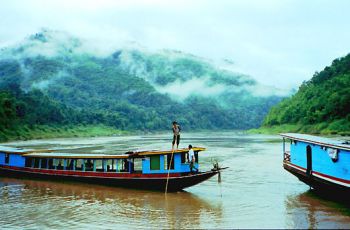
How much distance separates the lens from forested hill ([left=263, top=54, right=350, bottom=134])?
71.1 meters

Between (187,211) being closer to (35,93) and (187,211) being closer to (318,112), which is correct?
(318,112)

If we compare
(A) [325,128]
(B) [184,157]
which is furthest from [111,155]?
(A) [325,128]

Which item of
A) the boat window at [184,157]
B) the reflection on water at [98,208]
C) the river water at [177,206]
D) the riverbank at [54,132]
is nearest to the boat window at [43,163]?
the river water at [177,206]

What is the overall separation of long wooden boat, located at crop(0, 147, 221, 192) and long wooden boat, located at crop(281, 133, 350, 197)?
462 centimetres

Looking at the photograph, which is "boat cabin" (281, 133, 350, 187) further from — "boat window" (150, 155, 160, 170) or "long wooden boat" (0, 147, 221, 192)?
"boat window" (150, 155, 160, 170)

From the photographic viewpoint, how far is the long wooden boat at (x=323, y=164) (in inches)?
660

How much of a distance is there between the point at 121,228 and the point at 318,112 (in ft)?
228

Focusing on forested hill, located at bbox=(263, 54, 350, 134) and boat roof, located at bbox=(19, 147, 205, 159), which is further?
forested hill, located at bbox=(263, 54, 350, 134)

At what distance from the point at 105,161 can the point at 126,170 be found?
2.08 m

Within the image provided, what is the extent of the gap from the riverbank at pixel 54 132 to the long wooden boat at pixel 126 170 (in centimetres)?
4824

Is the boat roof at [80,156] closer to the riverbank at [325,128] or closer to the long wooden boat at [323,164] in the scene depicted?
the long wooden boat at [323,164]

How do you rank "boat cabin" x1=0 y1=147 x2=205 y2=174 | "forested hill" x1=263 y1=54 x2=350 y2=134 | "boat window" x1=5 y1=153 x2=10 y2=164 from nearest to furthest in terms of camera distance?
"boat cabin" x1=0 y1=147 x2=205 y2=174
"boat window" x1=5 y1=153 x2=10 y2=164
"forested hill" x1=263 y1=54 x2=350 y2=134

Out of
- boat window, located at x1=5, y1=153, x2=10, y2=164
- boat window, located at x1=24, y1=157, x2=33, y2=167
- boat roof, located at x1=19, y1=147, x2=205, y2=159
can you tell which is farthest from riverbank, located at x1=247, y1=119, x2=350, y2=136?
boat window, located at x1=5, y1=153, x2=10, y2=164

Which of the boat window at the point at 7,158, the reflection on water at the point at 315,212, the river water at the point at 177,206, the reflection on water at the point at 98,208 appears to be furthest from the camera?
the boat window at the point at 7,158
